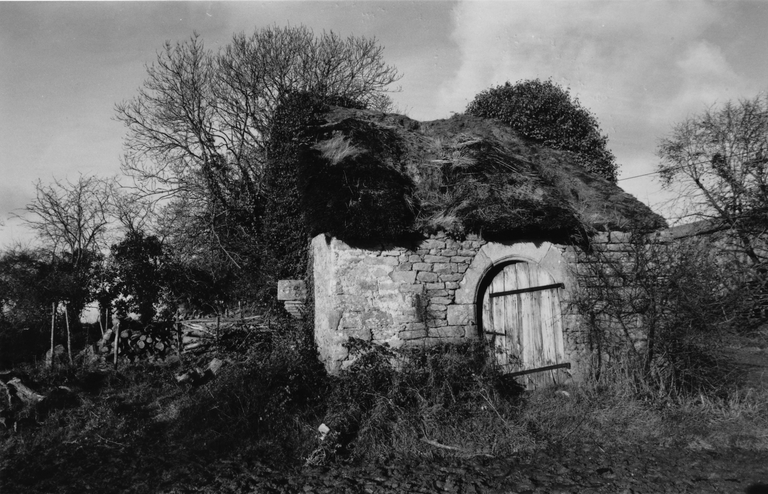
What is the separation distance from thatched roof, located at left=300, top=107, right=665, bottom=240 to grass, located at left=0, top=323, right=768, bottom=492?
66.2 inches


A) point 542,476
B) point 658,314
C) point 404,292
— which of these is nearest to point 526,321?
point 658,314

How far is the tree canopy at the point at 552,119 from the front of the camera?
13.9 meters

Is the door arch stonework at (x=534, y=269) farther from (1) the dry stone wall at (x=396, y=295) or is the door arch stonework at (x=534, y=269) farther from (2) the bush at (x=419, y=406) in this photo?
(2) the bush at (x=419, y=406)

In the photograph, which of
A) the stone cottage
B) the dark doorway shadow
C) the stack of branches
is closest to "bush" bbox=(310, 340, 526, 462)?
the stone cottage

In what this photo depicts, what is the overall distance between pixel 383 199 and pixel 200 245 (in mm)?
8453

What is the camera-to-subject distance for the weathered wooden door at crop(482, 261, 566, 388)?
674 cm

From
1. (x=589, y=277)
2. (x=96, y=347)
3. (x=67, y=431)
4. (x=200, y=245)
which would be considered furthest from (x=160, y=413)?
(x=200, y=245)

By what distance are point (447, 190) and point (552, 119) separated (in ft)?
27.8

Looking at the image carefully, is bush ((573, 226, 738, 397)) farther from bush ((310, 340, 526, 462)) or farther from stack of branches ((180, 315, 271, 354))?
stack of branches ((180, 315, 271, 354))

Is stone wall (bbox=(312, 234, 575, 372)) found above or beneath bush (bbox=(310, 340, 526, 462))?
above

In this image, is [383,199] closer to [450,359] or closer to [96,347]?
[450,359]

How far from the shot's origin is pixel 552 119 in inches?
552

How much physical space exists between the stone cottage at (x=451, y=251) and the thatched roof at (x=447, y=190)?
0.02m

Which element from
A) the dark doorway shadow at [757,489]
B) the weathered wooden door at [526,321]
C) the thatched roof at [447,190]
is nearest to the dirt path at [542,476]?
the dark doorway shadow at [757,489]
